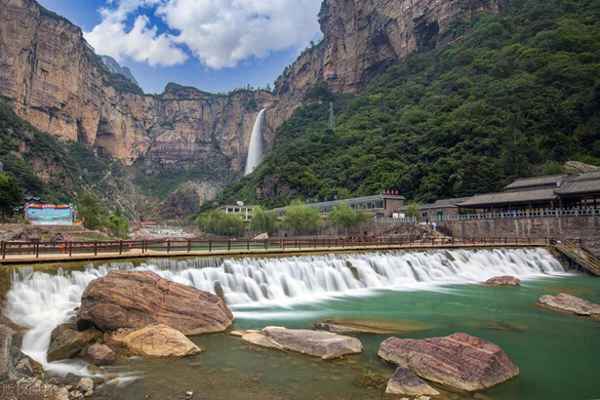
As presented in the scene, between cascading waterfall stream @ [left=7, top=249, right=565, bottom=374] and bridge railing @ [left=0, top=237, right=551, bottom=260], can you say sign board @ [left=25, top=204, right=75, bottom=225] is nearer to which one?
bridge railing @ [left=0, top=237, right=551, bottom=260]

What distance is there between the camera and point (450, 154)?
7975 cm

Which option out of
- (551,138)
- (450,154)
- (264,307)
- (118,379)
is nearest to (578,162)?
(551,138)

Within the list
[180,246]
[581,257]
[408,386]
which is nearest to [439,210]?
[581,257]

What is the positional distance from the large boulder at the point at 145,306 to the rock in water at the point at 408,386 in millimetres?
7553

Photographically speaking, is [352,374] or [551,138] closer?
[352,374]

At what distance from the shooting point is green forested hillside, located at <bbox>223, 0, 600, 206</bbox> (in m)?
71.5

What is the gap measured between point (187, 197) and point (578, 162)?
168 m

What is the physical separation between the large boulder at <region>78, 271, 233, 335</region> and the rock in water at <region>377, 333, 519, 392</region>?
6.86m

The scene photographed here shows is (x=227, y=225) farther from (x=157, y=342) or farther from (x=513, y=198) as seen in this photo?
(x=157, y=342)

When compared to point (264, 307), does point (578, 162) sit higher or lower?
higher

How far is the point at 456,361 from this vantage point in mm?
9719

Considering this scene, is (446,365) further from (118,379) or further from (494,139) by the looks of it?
(494,139)

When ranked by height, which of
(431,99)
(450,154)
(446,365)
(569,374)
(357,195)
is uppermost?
(431,99)

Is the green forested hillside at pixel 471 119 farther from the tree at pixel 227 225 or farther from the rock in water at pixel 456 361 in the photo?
the rock in water at pixel 456 361
